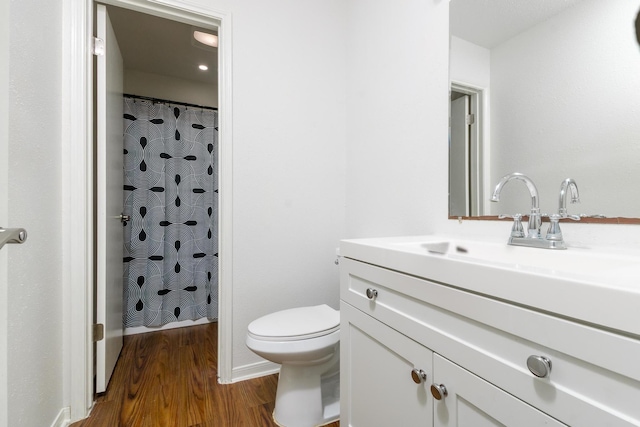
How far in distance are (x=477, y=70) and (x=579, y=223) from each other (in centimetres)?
68

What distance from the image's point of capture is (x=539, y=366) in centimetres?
48

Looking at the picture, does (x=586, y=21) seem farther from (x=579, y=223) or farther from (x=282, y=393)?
(x=282, y=393)

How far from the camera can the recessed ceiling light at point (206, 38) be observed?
2043 mm

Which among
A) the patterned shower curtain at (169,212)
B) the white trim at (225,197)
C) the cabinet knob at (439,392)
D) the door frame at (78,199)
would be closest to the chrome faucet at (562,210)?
the cabinet knob at (439,392)

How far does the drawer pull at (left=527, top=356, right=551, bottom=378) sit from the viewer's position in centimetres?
Answer: 48

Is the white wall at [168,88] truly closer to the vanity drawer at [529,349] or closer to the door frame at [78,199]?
the door frame at [78,199]

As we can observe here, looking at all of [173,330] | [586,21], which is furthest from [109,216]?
[586,21]

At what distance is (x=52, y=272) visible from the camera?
1.22 m

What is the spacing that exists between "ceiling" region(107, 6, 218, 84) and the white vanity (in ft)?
6.84

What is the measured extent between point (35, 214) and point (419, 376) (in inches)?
54.8

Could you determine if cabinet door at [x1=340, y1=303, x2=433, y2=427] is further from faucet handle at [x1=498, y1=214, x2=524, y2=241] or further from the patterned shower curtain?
the patterned shower curtain

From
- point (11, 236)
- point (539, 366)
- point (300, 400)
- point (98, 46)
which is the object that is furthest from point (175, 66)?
point (539, 366)


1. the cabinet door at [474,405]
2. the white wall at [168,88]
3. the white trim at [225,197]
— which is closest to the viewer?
the cabinet door at [474,405]

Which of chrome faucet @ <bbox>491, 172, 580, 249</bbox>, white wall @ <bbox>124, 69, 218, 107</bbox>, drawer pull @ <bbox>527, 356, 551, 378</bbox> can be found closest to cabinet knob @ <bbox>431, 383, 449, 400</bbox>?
drawer pull @ <bbox>527, 356, 551, 378</bbox>
